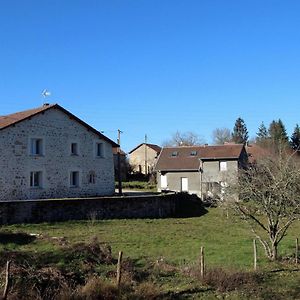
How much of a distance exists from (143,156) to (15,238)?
200 ft

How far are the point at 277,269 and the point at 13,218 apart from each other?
17.4 metres

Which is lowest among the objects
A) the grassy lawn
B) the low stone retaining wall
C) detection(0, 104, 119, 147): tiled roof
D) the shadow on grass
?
the grassy lawn

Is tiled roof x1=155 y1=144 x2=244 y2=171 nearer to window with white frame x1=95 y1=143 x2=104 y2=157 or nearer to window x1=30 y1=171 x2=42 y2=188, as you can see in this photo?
window with white frame x1=95 y1=143 x2=104 y2=157

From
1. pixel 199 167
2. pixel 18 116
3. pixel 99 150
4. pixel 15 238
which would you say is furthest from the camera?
pixel 199 167

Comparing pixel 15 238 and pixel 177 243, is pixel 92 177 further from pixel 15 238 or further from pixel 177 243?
pixel 177 243

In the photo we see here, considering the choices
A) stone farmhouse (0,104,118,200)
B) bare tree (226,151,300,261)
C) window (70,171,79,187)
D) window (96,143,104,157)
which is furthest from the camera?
window (96,143,104,157)

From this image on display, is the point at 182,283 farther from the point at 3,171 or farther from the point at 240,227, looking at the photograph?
the point at 3,171

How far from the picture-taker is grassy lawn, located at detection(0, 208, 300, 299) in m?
14.3

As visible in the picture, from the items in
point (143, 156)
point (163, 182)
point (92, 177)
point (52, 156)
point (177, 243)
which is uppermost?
point (143, 156)

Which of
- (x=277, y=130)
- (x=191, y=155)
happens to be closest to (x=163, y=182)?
(x=191, y=155)

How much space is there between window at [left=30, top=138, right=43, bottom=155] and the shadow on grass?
1330 cm

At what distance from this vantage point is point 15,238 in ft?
72.5

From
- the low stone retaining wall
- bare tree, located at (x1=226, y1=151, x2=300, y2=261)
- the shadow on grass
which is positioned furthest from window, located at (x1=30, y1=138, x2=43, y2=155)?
bare tree, located at (x1=226, y1=151, x2=300, y2=261)

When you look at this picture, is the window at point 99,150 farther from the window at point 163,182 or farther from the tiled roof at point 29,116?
the window at point 163,182
